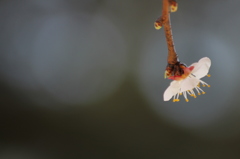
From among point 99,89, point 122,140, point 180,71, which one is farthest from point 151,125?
point 180,71

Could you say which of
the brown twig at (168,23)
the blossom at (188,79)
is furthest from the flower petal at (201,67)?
the brown twig at (168,23)

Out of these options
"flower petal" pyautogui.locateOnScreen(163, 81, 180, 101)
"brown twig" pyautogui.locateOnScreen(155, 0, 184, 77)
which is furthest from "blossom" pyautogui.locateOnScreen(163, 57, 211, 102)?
"brown twig" pyautogui.locateOnScreen(155, 0, 184, 77)

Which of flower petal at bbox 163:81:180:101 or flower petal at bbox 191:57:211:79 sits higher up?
flower petal at bbox 191:57:211:79

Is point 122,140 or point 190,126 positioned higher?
point 190,126

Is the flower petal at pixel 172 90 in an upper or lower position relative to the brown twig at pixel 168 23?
upper

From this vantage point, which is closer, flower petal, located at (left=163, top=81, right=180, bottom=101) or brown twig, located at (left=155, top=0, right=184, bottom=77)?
brown twig, located at (left=155, top=0, right=184, bottom=77)

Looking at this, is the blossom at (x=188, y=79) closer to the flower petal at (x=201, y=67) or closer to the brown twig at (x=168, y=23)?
the flower petal at (x=201, y=67)

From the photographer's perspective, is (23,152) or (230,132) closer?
(23,152)

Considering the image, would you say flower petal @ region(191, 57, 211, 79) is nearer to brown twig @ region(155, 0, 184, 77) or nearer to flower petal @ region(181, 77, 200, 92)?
flower petal @ region(181, 77, 200, 92)

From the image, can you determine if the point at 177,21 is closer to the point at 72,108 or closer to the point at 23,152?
the point at 72,108

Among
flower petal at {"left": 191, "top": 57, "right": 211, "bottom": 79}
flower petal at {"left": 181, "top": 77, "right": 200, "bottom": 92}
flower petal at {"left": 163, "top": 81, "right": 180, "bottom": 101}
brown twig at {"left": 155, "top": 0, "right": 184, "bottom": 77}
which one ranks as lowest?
brown twig at {"left": 155, "top": 0, "right": 184, "bottom": 77}

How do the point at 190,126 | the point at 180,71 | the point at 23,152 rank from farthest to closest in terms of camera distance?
the point at 190,126, the point at 23,152, the point at 180,71
